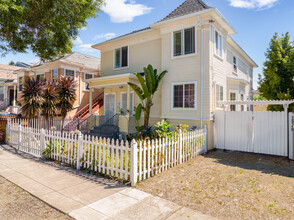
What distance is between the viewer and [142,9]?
35.1ft

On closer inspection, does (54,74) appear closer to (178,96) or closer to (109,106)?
(109,106)

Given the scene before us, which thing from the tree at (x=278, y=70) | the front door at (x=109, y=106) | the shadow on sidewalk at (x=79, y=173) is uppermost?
the tree at (x=278, y=70)

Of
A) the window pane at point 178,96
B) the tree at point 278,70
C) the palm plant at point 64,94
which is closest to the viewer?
the window pane at point 178,96

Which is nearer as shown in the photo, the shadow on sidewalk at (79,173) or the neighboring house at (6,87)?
the shadow on sidewalk at (79,173)

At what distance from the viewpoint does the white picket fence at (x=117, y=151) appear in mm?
5891

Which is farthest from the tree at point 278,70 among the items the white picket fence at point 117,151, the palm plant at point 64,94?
the palm plant at point 64,94

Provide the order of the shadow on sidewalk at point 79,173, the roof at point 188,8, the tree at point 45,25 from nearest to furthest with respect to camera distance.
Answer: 1. the shadow on sidewalk at point 79,173
2. the tree at point 45,25
3. the roof at point 188,8

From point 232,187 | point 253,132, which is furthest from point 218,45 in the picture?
point 232,187

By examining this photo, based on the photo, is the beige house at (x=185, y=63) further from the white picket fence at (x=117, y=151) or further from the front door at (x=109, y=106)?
the white picket fence at (x=117, y=151)

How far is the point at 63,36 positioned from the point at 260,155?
12.3m

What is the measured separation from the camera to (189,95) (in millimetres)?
11703

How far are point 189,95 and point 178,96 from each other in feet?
2.41

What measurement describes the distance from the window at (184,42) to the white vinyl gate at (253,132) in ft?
14.0

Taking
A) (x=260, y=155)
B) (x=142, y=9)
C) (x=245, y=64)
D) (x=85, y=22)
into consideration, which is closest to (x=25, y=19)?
(x=85, y=22)
